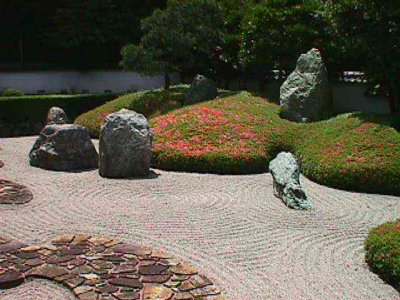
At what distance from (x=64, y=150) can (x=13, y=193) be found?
2.89m

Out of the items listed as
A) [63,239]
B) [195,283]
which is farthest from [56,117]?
[195,283]

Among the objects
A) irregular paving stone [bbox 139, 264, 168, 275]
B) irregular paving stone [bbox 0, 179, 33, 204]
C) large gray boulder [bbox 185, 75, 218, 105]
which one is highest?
large gray boulder [bbox 185, 75, 218, 105]

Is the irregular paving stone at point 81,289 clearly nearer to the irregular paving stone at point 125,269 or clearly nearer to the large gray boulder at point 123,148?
the irregular paving stone at point 125,269

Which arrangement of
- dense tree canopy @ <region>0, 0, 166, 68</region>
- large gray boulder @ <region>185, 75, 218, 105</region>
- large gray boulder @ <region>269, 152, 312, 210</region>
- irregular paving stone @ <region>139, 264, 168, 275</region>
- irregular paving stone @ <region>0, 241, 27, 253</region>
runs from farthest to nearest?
dense tree canopy @ <region>0, 0, 166, 68</region> → large gray boulder @ <region>185, 75, 218, 105</region> → large gray boulder @ <region>269, 152, 312, 210</region> → irregular paving stone @ <region>0, 241, 27, 253</region> → irregular paving stone @ <region>139, 264, 168, 275</region>

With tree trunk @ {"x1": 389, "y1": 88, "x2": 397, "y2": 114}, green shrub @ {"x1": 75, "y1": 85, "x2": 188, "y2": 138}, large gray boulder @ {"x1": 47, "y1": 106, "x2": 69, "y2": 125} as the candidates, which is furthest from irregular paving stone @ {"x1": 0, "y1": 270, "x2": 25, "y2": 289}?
tree trunk @ {"x1": 389, "y1": 88, "x2": 397, "y2": 114}

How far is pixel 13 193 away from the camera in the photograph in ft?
38.0

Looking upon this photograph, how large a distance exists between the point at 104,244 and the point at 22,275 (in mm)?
1624

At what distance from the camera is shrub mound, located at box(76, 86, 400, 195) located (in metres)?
13.0

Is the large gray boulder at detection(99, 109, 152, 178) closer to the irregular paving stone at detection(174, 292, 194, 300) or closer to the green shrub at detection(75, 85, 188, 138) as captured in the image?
the green shrub at detection(75, 85, 188, 138)

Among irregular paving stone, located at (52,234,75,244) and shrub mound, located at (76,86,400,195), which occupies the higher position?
shrub mound, located at (76,86,400,195)

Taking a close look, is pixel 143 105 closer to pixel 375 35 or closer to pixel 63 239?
pixel 375 35

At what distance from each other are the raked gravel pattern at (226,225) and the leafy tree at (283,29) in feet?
22.9

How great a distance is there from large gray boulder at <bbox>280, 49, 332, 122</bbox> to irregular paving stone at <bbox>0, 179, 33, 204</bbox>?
908cm

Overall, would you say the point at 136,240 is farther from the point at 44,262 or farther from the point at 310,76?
the point at 310,76
